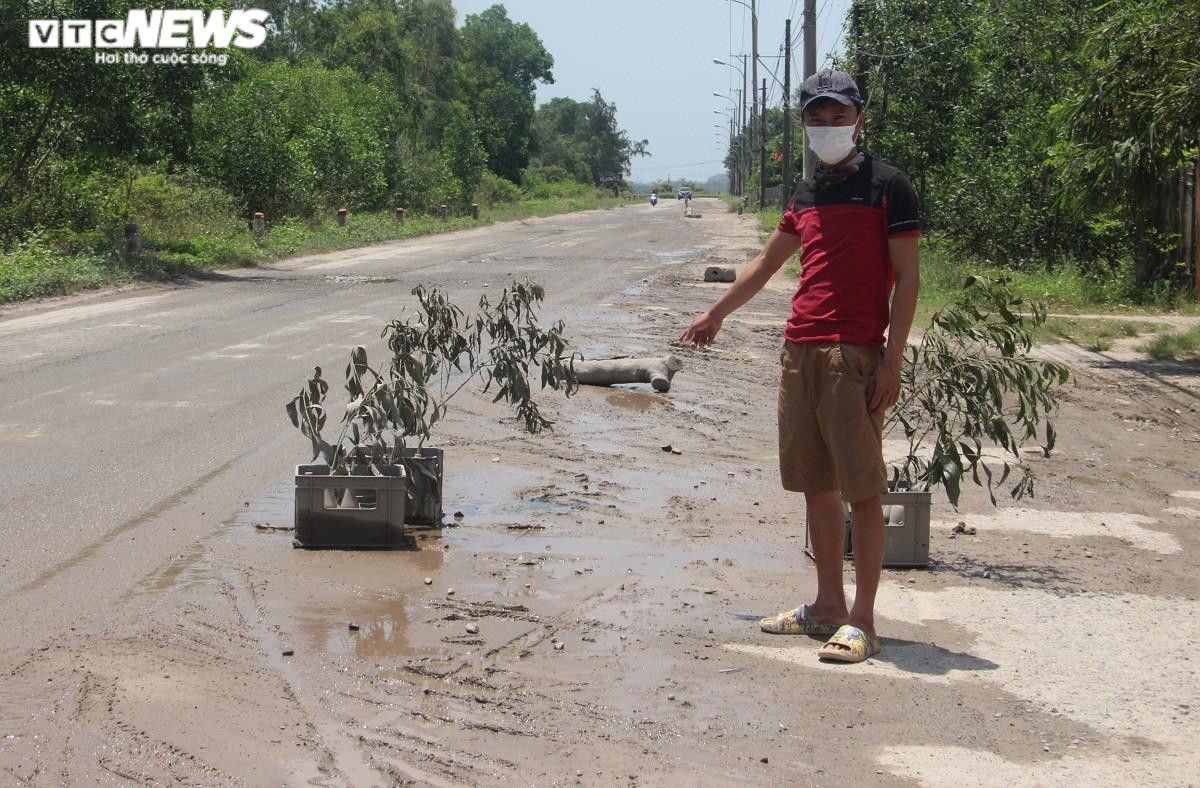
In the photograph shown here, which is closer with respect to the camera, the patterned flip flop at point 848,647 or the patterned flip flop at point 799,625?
the patterned flip flop at point 848,647

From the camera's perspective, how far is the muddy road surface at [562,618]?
3.89m

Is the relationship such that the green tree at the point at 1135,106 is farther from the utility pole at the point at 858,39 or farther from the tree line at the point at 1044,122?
the utility pole at the point at 858,39

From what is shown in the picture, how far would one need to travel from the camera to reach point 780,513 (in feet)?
23.8

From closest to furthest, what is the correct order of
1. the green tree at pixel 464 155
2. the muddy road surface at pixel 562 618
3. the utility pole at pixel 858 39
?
the muddy road surface at pixel 562 618, the utility pole at pixel 858 39, the green tree at pixel 464 155

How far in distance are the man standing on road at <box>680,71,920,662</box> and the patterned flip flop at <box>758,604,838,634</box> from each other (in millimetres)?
146

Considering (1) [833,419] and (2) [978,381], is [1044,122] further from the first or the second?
(1) [833,419]

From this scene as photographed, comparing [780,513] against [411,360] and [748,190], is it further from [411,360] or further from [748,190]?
[748,190]

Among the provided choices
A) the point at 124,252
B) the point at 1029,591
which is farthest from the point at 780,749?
the point at 124,252

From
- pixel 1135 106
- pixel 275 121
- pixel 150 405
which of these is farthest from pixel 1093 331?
pixel 275 121

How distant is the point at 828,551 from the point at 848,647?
1.44ft

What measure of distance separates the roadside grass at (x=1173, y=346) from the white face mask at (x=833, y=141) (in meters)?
11.2

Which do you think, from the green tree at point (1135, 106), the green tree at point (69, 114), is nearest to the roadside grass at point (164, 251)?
the green tree at point (69, 114)

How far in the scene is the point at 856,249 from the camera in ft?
15.4

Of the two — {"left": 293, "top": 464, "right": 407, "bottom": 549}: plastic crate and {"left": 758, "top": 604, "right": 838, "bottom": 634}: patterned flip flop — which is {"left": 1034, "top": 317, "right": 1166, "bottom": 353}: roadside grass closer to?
{"left": 293, "top": 464, "right": 407, "bottom": 549}: plastic crate
